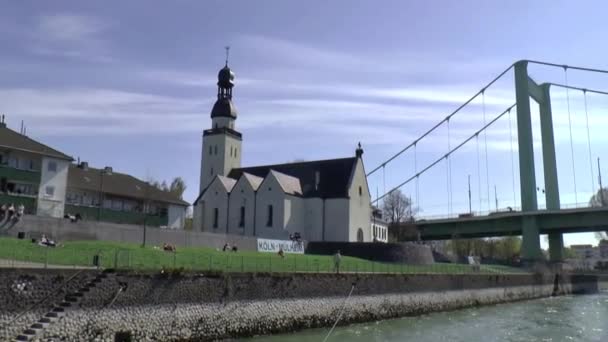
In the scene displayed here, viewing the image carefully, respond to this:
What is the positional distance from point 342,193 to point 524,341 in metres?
40.3

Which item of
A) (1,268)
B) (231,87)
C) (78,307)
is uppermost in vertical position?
(231,87)

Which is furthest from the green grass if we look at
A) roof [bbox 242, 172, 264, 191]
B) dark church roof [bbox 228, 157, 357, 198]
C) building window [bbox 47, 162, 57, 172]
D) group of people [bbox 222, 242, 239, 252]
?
roof [bbox 242, 172, 264, 191]

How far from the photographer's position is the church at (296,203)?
68.2 meters

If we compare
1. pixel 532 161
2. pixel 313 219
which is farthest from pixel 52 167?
pixel 532 161

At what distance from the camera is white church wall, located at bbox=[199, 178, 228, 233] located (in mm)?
71688

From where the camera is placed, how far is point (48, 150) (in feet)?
158

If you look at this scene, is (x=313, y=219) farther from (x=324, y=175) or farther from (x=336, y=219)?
(x=324, y=175)

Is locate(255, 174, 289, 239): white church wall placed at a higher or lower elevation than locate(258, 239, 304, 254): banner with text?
higher

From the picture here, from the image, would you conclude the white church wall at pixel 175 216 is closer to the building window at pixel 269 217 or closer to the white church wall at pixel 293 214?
the building window at pixel 269 217

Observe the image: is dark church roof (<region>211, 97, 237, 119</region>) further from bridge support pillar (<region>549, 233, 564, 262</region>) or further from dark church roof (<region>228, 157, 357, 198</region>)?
bridge support pillar (<region>549, 233, 564, 262</region>)

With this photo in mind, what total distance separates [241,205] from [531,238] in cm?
4279

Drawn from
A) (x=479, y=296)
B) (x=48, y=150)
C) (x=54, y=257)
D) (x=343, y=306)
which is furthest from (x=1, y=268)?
(x=479, y=296)

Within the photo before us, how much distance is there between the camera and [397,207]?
101875 mm

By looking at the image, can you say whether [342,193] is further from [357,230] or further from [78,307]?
[78,307]
